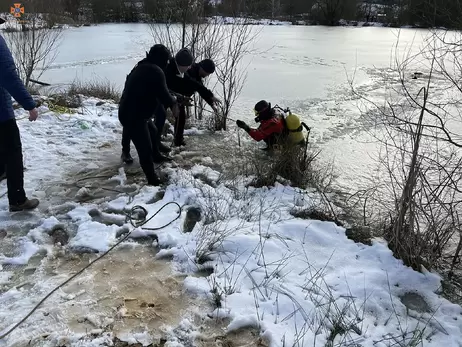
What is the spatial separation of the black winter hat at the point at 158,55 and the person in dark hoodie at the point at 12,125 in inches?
49.6

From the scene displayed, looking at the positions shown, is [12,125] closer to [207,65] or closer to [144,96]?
[144,96]

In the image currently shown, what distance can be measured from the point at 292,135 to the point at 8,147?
135 inches

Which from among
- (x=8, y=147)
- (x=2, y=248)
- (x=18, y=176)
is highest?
(x=8, y=147)

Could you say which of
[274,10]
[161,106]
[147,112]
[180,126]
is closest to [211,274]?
[147,112]

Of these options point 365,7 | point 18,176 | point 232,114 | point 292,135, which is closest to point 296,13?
point 365,7

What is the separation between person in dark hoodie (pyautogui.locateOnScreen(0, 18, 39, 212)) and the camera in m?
3.19

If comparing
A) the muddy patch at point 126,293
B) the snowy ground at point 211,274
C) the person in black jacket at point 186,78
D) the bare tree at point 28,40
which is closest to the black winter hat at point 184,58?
the person in black jacket at point 186,78

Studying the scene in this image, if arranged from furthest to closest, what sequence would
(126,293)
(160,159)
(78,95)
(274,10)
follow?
(274,10)
(78,95)
(160,159)
(126,293)

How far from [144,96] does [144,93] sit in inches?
1.3

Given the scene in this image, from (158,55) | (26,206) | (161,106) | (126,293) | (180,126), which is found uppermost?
(158,55)

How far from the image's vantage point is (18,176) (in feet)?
11.8

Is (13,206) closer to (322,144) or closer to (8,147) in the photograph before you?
(8,147)

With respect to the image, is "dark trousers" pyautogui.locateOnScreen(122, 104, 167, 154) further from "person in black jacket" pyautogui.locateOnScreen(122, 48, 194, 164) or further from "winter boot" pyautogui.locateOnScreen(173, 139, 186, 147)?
"winter boot" pyautogui.locateOnScreen(173, 139, 186, 147)

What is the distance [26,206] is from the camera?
145 inches
